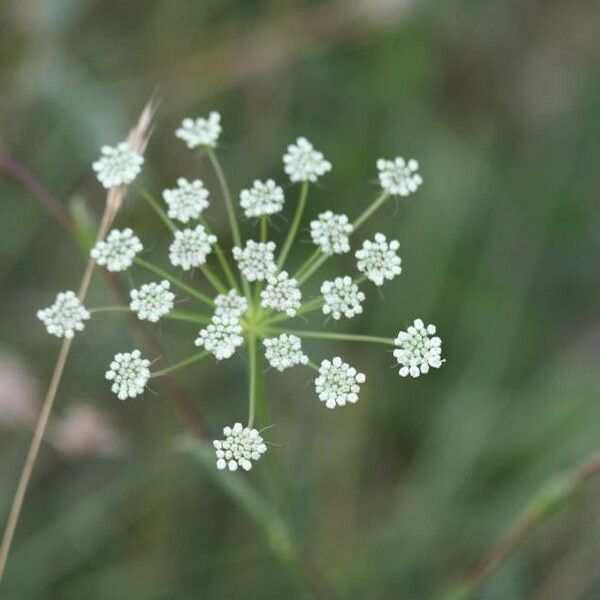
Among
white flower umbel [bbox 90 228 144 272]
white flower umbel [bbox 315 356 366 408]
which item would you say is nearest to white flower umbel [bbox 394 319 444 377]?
white flower umbel [bbox 315 356 366 408]

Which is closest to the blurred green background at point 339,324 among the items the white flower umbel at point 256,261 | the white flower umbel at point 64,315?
the white flower umbel at point 64,315

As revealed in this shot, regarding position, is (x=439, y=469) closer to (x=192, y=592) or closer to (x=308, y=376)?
(x=308, y=376)

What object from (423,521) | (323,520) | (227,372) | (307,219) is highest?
(307,219)

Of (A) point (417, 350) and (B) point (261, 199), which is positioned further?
(B) point (261, 199)

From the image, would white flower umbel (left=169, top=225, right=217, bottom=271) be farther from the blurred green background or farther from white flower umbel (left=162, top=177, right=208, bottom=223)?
the blurred green background

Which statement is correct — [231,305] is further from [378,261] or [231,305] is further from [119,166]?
[119,166]

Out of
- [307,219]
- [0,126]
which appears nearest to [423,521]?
[307,219]

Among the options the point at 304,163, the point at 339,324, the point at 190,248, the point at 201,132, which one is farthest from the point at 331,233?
the point at 339,324
